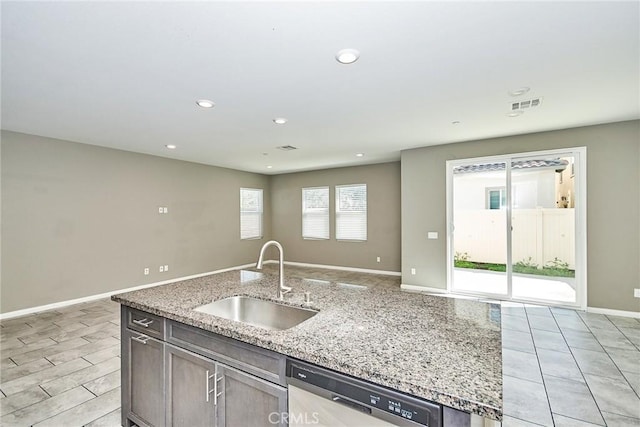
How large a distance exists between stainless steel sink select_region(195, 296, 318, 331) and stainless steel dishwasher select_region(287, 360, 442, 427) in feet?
1.72

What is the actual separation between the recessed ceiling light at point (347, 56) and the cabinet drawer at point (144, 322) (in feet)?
7.07

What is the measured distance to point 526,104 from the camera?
317cm

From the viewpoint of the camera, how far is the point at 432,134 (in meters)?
4.36

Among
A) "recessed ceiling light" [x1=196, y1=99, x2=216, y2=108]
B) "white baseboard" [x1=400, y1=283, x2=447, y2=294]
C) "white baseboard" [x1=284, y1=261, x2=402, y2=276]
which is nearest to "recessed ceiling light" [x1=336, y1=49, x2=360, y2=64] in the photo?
"recessed ceiling light" [x1=196, y1=99, x2=216, y2=108]

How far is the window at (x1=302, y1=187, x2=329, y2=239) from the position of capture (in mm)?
7609

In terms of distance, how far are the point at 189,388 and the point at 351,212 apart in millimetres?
6004

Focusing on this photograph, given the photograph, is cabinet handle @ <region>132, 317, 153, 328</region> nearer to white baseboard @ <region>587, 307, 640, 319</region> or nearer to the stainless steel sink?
the stainless steel sink

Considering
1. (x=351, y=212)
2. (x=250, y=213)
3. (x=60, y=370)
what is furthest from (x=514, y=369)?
(x=250, y=213)

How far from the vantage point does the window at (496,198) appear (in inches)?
181

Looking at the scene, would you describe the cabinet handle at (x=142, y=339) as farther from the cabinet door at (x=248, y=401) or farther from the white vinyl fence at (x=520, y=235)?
the white vinyl fence at (x=520, y=235)

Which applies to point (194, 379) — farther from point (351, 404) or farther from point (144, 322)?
point (351, 404)

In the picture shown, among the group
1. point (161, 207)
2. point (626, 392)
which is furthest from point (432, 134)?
point (161, 207)

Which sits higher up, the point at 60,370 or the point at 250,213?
the point at 250,213

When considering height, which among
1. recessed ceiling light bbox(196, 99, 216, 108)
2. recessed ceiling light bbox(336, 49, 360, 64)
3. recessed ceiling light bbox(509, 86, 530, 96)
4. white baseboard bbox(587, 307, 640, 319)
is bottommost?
white baseboard bbox(587, 307, 640, 319)
